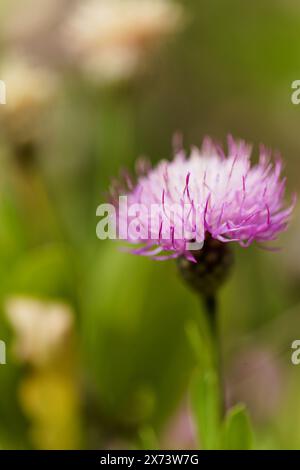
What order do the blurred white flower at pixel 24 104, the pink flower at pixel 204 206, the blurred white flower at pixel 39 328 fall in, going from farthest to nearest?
the blurred white flower at pixel 24 104, the blurred white flower at pixel 39 328, the pink flower at pixel 204 206

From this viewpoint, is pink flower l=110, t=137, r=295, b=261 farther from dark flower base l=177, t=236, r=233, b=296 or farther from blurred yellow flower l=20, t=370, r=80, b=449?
blurred yellow flower l=20, t=370, r=80, b=449

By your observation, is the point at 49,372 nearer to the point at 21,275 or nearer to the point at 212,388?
the point at 21,275

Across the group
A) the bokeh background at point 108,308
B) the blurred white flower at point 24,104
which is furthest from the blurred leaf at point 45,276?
the blurred white flower at point 24,104

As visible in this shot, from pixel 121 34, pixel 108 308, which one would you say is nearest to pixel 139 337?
pixel 108 308

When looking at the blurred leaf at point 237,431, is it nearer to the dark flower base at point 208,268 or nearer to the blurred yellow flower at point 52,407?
the dark flower base at point 208,268

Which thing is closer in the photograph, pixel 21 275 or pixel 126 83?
pixel 21 275
